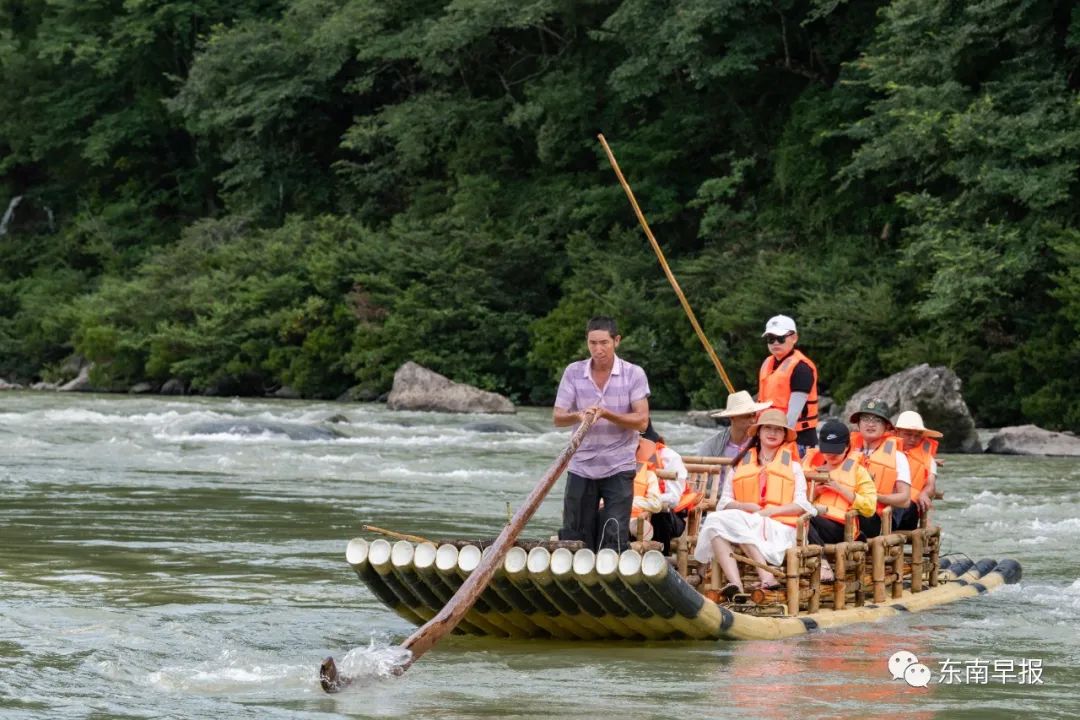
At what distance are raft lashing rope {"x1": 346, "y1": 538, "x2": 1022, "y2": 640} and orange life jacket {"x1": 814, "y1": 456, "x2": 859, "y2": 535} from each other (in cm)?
106

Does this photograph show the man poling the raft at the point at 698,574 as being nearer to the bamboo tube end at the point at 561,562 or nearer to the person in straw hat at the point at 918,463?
the bamboo tube end at the point at 561,562

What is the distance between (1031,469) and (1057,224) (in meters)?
5.80

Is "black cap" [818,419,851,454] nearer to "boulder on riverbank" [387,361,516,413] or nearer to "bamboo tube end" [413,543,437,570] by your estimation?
"bamboo tube end" [413,543,437,570]

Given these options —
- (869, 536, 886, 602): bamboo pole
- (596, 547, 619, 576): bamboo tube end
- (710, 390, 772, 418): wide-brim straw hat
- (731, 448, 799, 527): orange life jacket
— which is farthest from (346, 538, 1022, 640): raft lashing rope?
(710, 390, 772, 418): wide-brim straw hat

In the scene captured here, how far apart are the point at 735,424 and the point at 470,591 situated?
9.13ft

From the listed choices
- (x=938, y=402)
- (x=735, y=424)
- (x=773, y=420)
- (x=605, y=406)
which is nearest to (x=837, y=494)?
(x=735, y=424)

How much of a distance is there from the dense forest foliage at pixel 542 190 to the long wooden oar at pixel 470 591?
17.8 m

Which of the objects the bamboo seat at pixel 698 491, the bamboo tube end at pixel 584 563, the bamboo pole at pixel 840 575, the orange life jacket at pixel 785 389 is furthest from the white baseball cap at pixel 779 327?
the bamboo tube end at pixel 584 563

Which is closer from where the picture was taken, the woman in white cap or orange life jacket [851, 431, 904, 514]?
the woman in white cap

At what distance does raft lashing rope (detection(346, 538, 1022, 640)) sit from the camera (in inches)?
348

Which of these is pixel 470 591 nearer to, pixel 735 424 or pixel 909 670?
pixel 909 670

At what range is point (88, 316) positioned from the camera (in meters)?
41.1

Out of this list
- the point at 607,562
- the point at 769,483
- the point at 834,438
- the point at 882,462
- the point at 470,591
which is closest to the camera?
the point at 470,591

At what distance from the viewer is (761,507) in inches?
391
